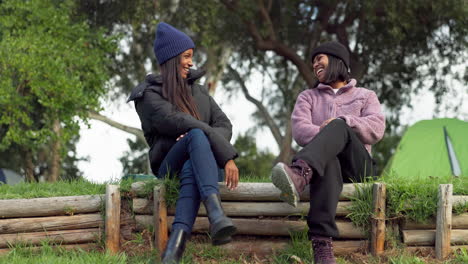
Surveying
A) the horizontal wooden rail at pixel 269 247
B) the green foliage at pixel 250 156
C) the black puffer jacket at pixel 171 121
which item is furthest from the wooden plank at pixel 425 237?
the green foliage at pixel 250 156

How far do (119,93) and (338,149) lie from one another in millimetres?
15099

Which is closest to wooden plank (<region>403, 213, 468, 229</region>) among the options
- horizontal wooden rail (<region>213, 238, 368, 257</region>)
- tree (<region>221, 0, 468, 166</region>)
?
horizontal wooden rail (<region>213, 238, 368, 257</region>)

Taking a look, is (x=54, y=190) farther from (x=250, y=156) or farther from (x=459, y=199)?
(x=250, y=156)

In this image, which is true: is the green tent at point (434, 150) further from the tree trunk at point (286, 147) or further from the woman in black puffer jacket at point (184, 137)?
the woman in black puffer jacket at point (184, 137)

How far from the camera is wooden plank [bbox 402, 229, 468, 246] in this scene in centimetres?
501

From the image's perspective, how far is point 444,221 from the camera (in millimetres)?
4918

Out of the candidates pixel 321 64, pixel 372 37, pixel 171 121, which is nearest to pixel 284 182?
pixel 171 121

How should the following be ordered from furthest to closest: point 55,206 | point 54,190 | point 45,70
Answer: point 45,70, point 54,190, point 55,206

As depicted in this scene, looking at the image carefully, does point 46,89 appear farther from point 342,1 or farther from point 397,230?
point 397,230

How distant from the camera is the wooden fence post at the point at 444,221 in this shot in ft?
16.0

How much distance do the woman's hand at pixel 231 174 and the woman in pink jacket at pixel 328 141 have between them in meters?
0.39

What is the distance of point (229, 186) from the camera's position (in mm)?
4742

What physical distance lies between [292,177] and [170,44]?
1639 millimetres

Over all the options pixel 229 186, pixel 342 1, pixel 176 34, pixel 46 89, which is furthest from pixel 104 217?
pixel 342 1
